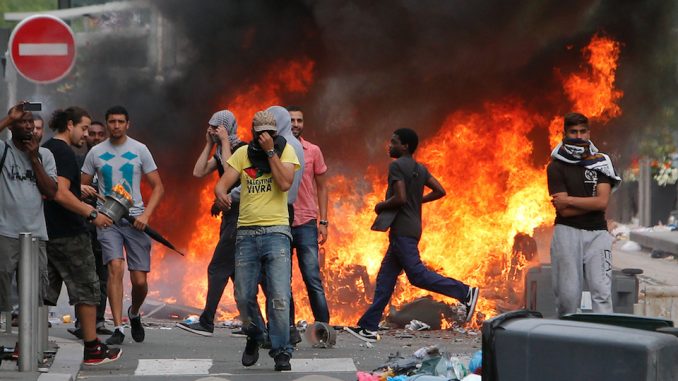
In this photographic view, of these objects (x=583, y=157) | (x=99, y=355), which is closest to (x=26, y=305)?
(x=99, y=355)

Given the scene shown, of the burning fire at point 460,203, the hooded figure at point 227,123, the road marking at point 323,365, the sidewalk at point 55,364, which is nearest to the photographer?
the sidewalk at point 55,364

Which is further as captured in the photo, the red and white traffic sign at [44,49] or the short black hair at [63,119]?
the red and white traffic sign at [44,49]

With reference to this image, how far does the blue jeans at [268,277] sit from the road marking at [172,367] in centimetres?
44

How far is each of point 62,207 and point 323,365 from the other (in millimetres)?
1960

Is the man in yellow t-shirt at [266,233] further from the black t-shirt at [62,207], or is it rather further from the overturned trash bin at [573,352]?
the overturned trash bin at [573,352]

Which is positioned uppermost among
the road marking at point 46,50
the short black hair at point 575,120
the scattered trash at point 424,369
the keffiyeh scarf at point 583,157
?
the road marking at point 46,50

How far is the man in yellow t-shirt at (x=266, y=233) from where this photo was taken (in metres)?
7.84

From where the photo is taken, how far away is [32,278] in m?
7.51

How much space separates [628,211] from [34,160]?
2576 centimetres

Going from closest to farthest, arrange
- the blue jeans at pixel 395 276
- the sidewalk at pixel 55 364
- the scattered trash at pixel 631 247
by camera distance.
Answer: the sidewalk at pixel 55 364, the blue jeans at pixel 395 276, the scattered trash at pixel 631 247

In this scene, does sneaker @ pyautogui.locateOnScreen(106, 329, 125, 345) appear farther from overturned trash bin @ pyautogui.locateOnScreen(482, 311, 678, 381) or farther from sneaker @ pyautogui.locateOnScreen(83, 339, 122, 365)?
overturned trash bin @ pyautogui.locateOnScreen(482, 311, 678, 381)

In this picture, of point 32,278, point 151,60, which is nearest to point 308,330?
point 32,278

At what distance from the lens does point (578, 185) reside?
8000 mm

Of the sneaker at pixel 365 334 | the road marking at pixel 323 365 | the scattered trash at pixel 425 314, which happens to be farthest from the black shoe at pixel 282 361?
the scattered trash at pixel 425 314
